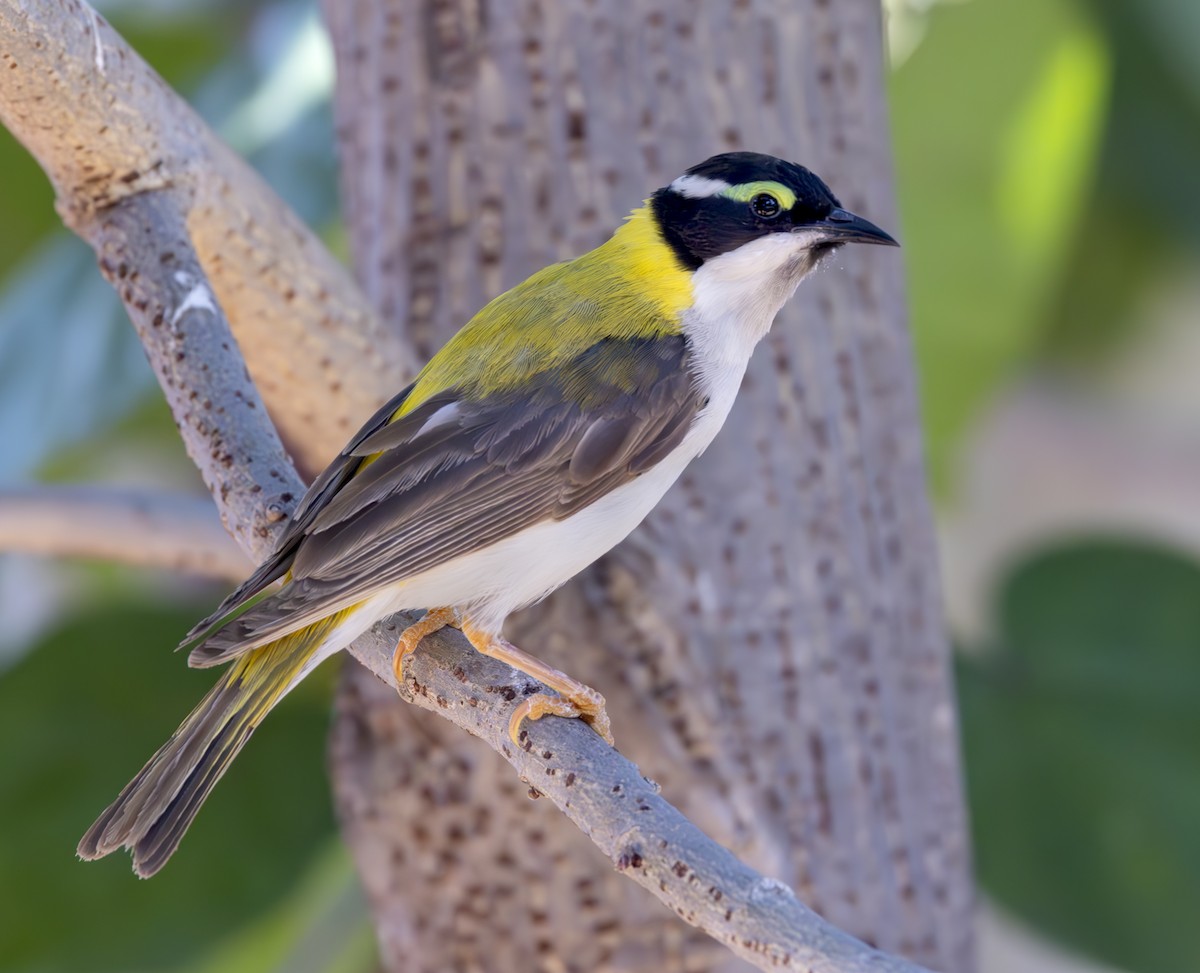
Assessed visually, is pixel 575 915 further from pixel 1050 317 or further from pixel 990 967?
pixel 990 967

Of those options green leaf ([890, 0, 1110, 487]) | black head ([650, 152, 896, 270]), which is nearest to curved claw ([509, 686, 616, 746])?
black head ([650, 152, 896, 270])

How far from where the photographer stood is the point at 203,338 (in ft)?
5.39

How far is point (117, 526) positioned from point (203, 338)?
0.47 meters

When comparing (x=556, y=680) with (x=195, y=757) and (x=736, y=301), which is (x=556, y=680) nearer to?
(x=195, y=757)

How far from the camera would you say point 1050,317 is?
4164 mm

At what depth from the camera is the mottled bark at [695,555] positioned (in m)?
1.95

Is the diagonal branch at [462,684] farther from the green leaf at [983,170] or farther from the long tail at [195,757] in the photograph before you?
the green leaf at [983,170]

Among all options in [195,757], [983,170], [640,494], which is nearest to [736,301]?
[640,494]

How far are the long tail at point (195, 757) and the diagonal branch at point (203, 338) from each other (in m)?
0.09

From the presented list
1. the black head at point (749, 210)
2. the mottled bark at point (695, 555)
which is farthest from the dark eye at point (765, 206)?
the mottled bark at point (695, 555)

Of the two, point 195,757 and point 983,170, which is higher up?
point 195,757

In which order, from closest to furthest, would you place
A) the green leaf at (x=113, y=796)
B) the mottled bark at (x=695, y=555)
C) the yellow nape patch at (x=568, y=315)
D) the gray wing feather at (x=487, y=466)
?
the gray wing feather at (x=487, y=466), the yellow nape patch at (x=568, y=315), the mottled bark at (x=695, y=555), the green leaf at (x=113, y=796)

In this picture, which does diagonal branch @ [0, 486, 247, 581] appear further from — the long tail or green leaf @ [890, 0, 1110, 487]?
green leaf @ [890, 0, 1110, 487]

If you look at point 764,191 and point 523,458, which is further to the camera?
point 764,191
